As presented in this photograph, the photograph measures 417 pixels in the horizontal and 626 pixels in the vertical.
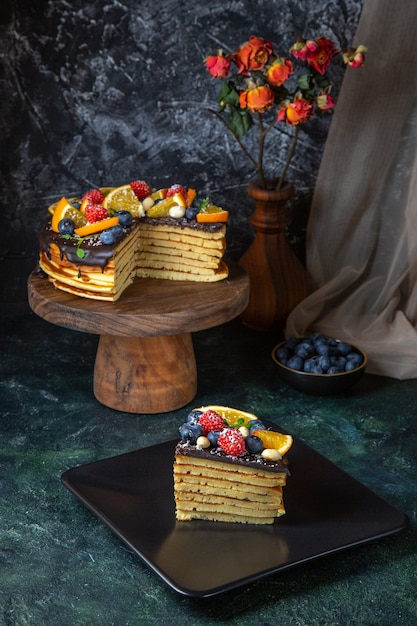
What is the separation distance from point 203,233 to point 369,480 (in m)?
0.89

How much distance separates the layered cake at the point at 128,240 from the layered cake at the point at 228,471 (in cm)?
66

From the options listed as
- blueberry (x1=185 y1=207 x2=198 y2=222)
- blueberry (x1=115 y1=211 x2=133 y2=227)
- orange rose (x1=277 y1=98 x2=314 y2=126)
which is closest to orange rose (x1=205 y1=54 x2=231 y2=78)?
→ orange rose (x1=277 y1=98 x2=314 y2=126)

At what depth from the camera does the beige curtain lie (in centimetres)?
328

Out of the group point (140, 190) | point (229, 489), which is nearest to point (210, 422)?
point (229, 489)

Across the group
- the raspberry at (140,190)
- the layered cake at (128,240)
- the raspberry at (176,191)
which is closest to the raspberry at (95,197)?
the layered cake at (128,240)

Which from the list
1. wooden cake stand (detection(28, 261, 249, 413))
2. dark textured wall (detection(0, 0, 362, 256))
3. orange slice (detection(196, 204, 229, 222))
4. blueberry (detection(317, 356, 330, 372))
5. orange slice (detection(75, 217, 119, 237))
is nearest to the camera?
wooden cake stand (detection(28, 261, 249, 413))

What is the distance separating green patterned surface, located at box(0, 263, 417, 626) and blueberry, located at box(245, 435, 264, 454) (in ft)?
0.95

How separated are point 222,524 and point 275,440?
237 mm

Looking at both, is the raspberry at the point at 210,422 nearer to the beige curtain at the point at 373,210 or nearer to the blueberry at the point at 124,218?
the blueberry at the point at 124,218

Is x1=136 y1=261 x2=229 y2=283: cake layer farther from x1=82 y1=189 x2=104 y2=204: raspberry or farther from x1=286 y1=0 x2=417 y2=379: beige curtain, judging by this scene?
x1=286 y1=0 x2=417 y2=379: beige curtain

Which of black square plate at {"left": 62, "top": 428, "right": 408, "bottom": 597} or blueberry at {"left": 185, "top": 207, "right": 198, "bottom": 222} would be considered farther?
blueberry at {"left": 185, "top": 207, "right": 198, "bottom": 222}

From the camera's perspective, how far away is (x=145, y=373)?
299cm

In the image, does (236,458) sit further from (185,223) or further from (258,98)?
(258,98)

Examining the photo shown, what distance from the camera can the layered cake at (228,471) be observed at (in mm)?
2303
